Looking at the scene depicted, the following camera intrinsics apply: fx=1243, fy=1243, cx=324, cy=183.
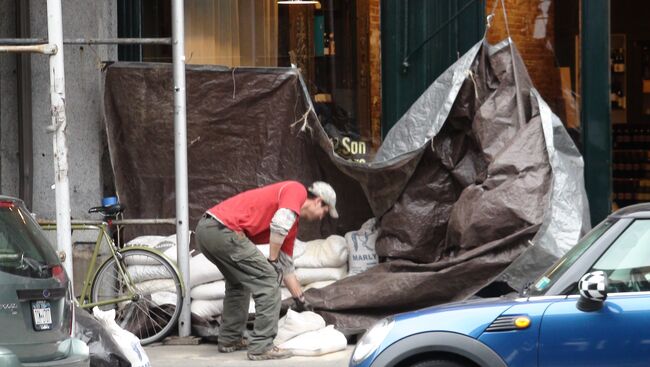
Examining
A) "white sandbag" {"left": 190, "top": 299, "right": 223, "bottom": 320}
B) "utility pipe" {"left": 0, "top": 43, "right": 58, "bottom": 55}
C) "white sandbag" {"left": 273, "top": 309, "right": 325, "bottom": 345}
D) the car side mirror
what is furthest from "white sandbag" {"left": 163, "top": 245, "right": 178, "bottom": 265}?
the car side mirror

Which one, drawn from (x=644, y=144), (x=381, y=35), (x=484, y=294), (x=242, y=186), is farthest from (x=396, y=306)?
(x=644, y=144)

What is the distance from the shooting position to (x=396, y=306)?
10.7 m

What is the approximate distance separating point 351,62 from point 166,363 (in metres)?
3.67

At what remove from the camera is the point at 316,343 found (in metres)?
10.1

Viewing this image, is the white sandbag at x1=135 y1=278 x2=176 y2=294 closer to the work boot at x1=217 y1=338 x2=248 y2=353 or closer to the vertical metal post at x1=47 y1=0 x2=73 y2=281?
the work boot at x1=217 y1=338 x2=248 y2=353

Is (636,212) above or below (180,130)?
below

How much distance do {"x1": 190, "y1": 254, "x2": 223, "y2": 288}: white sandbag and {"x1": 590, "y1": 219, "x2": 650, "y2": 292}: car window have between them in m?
4.64

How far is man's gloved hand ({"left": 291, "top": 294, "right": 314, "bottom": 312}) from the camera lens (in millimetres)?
9961

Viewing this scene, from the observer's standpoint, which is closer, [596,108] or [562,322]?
[562,322]

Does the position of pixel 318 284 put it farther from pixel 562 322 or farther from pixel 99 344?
pixel 562 322

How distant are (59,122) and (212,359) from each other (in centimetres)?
231

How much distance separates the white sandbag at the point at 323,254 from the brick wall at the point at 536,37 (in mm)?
2420

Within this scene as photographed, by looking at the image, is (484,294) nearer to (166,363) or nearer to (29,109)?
(166,363)

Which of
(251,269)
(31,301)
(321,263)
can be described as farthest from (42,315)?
(321,263)
